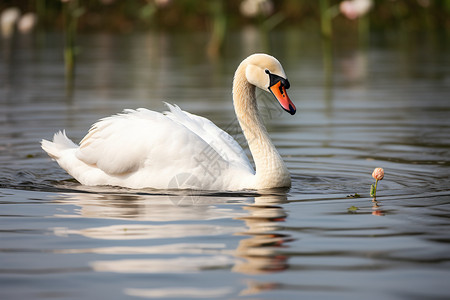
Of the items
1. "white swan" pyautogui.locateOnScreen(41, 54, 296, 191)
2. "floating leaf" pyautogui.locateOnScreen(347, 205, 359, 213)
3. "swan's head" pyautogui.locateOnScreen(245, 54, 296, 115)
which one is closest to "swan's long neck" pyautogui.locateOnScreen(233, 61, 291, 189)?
"white swan" pyautogui.locateOnScreen(41, 54, 296, 191)

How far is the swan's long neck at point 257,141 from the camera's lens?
8.12 m

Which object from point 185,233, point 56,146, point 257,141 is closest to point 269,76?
point 257,141

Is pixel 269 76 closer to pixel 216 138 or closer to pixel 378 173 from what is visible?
pixel 216 138

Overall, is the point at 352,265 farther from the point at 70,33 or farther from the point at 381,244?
the point at 70,33

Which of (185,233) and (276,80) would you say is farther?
(276,80)

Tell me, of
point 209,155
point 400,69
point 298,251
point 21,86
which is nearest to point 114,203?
point 209,155

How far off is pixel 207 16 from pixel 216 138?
3798 centimetres

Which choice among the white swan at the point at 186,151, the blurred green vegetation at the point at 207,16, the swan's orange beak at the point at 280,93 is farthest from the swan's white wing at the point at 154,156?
the blurred green vegetation at the point at 207,16

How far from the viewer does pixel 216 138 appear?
869cm

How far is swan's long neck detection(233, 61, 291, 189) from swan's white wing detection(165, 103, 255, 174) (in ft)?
0.52

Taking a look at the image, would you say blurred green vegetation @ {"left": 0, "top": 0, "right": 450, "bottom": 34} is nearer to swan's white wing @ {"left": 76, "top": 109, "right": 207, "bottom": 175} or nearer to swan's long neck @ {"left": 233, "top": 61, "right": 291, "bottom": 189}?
swan's long neck @ {"left": 233, "top": 61, "right": 291, "bottom": 189}

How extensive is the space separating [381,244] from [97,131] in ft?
11.8

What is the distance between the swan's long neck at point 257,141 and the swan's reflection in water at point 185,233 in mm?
329

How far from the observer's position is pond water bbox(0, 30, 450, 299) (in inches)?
197
